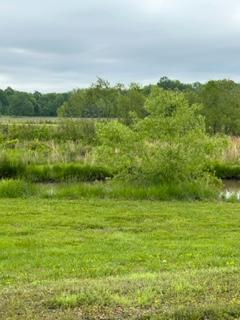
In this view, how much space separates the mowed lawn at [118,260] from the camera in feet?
17.6

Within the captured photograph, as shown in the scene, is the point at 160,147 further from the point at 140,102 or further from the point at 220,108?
the point at 220,108

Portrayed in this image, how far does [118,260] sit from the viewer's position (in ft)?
31.2

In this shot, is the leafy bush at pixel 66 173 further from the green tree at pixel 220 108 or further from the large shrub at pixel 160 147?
the green tree at pixel 220 108

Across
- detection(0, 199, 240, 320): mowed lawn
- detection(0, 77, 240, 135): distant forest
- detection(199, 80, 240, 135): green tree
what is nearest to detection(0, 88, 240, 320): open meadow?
detection(0, 199, 240, 320): mowed lawn

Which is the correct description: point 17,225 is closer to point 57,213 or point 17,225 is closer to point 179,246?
point 57,213

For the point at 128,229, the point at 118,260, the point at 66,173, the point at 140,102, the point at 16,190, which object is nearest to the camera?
the point at 118,260

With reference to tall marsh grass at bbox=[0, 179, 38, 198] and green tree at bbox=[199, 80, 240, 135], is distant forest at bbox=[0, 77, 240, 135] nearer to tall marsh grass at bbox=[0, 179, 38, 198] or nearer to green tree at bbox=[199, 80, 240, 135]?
green tree at bbox=[199, 80, 240, 135]

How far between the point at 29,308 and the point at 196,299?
1528mm

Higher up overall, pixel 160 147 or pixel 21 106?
pixel 21 106

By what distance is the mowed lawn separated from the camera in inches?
→ 212

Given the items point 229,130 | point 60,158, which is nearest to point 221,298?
point 60,158

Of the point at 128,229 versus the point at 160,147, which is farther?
the point at 160,147

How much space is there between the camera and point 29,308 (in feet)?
17.5

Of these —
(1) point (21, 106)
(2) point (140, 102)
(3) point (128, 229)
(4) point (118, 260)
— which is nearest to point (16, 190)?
(3) point (128, 229)
